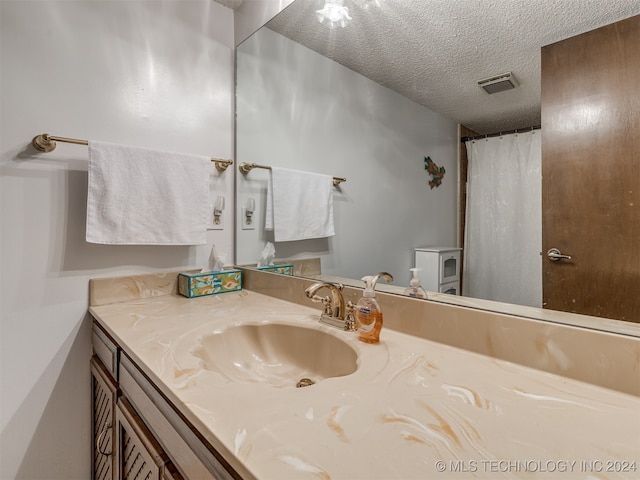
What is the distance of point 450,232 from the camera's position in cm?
90

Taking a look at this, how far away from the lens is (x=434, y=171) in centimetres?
96

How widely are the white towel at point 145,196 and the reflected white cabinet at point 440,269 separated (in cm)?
89

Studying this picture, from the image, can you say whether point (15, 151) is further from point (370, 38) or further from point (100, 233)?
point (370, 38)

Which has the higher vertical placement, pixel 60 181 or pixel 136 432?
pixel 60 181

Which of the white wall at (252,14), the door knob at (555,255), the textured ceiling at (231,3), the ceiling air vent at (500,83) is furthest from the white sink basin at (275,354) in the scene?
the textured ceiling at (231,3)

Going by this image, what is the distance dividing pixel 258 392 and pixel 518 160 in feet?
2.46

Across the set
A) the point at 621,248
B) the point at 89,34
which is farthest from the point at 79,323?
the point at 621,248

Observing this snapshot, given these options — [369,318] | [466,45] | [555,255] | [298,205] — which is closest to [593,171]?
[555,255]

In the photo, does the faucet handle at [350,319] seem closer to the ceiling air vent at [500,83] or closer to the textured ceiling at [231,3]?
the ceiling air vent at [500,83]

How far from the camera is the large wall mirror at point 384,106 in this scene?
78 cm

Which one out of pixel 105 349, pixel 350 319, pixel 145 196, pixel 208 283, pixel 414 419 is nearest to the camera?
pixel 414 419

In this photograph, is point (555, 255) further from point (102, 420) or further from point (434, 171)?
point (102, 420)

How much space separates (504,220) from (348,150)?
63 centimetres

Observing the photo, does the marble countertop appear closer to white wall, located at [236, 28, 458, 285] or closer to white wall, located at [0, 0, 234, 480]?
white wall, located at [236, 28, 458, 285]
